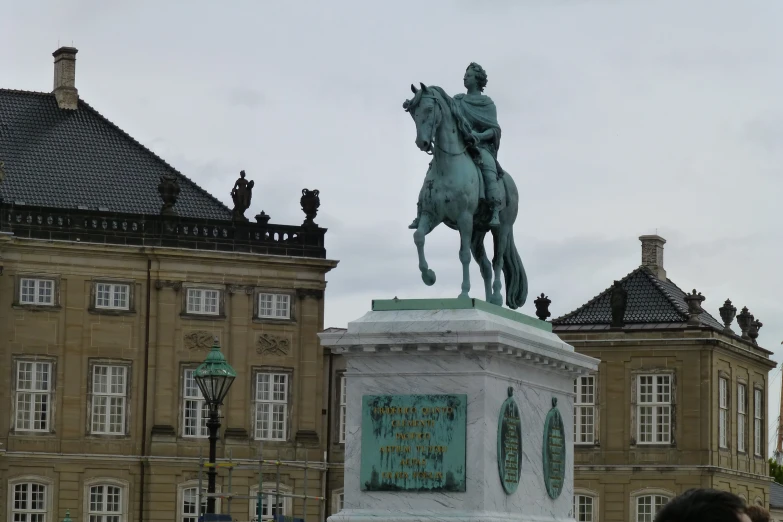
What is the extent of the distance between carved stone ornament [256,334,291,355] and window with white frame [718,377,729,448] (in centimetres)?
1318

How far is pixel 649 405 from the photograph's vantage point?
58.9m

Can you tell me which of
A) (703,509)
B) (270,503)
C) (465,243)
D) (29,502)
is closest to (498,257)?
(465,243)

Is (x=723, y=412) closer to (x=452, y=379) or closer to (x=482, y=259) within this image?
(x=482, y=259)

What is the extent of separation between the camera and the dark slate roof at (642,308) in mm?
59562

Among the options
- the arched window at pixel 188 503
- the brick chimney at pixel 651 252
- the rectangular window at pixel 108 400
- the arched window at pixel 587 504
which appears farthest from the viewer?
the brick chimney at pixel 651 252

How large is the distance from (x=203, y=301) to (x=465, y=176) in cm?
3671

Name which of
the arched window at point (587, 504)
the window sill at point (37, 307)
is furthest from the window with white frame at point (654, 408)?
the window sill at point (37, 307)

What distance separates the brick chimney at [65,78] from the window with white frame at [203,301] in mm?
7429

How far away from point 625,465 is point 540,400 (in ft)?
126

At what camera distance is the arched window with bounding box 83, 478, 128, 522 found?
54.0 meters

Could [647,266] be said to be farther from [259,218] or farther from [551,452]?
[551,452]

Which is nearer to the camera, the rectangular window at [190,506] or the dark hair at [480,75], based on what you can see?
the dark hair at [480,75]

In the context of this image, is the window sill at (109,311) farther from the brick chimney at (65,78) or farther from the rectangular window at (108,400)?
the brick chimney at (65,78)

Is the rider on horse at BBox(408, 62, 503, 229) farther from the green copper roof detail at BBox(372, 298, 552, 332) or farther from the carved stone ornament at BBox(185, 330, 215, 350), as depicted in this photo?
the carved stone ornament at BBox(185, 330, 215, 350)
